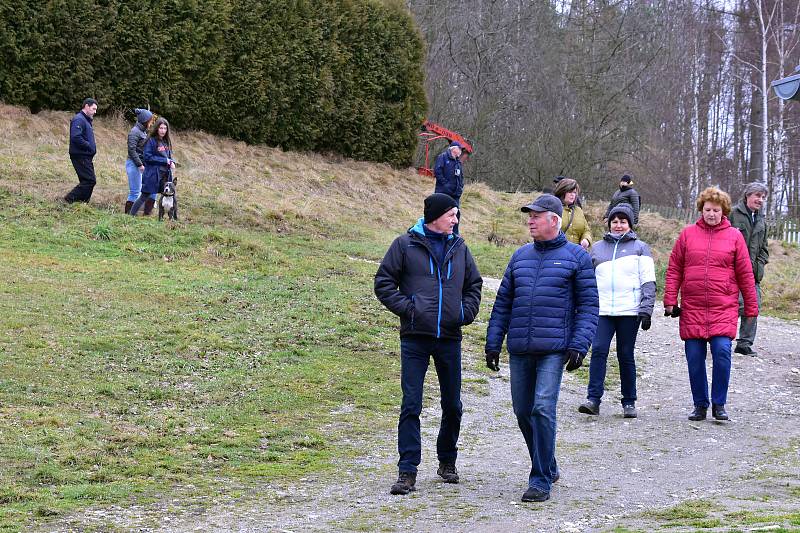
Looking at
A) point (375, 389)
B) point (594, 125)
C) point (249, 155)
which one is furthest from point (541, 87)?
point (375, 389)

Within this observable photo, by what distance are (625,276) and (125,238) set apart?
881 centimetres

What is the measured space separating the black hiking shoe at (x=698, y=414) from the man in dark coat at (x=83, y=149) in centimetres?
1092

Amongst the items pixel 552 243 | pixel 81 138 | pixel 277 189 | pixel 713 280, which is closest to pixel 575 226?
pixel 713 280

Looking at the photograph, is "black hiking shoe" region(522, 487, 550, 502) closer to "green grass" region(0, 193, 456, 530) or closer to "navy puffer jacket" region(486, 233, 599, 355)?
"navy puffer jacket" region(486, 233, 599, 355)

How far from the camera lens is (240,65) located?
24.7m

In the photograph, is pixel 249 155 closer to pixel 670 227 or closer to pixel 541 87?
pixel 670 227

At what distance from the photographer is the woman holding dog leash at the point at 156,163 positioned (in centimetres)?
1678

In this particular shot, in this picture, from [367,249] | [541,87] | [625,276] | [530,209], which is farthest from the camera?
[541,87]

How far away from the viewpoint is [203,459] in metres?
7.47

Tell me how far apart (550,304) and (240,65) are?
63.1ft

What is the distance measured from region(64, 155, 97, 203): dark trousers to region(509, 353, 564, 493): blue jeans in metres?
11.8

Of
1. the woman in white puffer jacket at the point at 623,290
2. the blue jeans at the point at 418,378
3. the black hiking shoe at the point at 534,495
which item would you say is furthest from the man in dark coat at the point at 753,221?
the black hiking shoe at the point at 534,495

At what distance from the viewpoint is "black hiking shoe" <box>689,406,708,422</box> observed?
9.27 metres

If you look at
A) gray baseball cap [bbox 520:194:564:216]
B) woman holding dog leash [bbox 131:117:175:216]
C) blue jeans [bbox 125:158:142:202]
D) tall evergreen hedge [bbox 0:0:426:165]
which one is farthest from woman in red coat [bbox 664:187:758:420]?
tall evergreen hedge [bbox 0:0:426:165]
